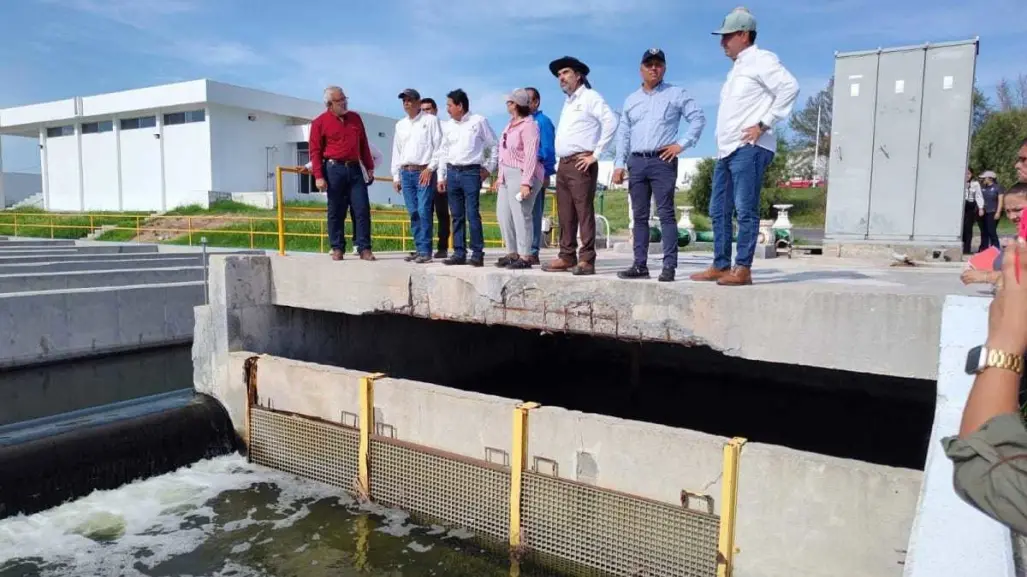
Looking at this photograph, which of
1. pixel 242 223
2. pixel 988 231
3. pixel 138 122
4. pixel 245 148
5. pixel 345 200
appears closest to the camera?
pixel 345 200

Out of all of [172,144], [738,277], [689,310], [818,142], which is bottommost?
[689,310]

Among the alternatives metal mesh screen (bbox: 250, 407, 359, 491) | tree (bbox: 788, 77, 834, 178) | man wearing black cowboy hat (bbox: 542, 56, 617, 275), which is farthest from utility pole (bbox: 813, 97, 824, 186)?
metal mesh screen (bbox: 250, 407, 359, 491)

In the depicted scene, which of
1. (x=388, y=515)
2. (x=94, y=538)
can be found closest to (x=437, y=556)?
Result: (x=388, y=515)

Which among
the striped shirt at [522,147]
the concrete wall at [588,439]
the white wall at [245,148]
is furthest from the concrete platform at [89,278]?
the white wall at [245,148]

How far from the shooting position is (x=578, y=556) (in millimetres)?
5129

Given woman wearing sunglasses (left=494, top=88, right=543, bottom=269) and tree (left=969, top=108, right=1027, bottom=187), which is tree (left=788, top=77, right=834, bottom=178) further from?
woman wearing sunglasses (left=494, top=88, right=543, bottom=269)

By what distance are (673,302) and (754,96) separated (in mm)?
1497

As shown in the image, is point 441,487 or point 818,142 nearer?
point 441,487

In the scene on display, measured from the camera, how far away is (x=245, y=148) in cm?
3341

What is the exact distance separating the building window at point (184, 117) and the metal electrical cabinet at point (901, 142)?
1128 inches

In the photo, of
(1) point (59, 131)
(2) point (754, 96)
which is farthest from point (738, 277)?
(1) point (59, 131)

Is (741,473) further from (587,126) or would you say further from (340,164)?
(340,164)

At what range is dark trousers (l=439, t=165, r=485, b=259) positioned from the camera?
22.4ft

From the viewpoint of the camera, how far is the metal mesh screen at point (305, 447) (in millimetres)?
6417
